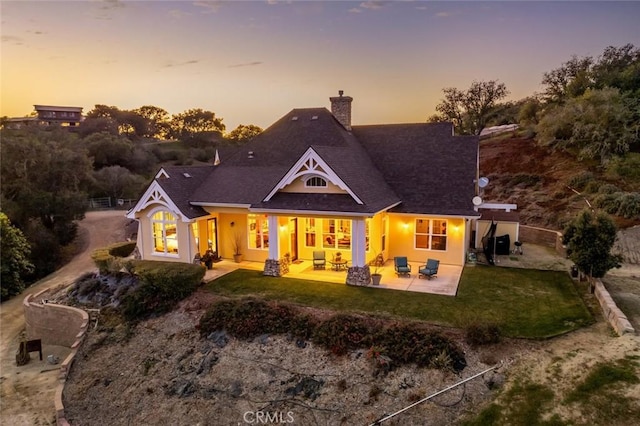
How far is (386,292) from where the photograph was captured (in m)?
15.5

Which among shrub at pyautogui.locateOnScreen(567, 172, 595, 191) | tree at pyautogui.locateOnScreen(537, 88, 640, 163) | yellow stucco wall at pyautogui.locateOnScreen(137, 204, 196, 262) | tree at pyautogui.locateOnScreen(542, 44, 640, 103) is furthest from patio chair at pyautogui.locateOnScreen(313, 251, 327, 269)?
tree at pyautogui.locateOnScreen(542, 44, 640, 103)

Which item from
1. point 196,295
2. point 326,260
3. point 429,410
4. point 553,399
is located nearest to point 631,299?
point 553,399

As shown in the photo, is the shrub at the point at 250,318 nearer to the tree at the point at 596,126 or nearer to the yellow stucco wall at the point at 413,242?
the yellow stucco wall at the point at 413,242

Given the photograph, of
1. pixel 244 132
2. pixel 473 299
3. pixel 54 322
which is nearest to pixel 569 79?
pixel 473 299

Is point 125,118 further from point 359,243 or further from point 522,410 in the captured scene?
point 522,410

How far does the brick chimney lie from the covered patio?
9.01m

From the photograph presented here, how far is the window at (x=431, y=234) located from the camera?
1920cm

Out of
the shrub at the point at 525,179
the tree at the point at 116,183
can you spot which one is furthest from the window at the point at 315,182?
the tree at the point at 116,183

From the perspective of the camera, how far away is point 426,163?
20922mm

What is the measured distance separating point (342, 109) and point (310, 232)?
843 centimetres

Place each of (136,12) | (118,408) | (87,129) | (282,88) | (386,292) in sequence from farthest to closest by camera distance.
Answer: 1. (87,129)
2. (282,88)
3. (136,12)
4. (386,292)
5. (118,408)

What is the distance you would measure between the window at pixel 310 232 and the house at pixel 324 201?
5 cm

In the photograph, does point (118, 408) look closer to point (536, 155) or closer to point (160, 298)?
point (160, 298)

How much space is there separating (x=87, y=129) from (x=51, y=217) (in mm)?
36834
